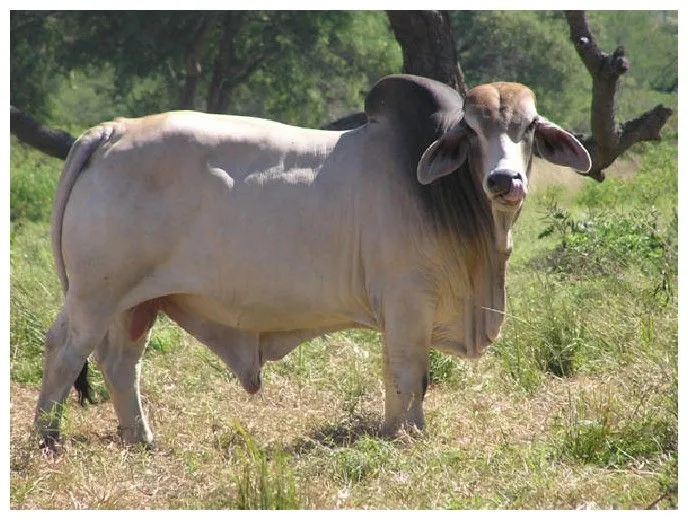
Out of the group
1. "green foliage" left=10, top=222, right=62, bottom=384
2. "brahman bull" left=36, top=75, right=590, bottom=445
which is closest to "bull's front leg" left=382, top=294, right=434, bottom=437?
"brahman bull" left=36, top=75, right=590, bottom=445

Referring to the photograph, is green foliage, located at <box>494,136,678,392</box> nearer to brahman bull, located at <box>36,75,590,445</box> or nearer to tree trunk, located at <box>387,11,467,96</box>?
brahman bull, located at <box>36,75,590,445</box>

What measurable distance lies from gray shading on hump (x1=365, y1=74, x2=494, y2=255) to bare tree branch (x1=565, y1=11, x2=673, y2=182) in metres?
2.07

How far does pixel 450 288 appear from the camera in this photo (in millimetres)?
5266

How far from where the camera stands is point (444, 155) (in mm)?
5074

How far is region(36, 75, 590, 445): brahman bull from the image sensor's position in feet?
17.0

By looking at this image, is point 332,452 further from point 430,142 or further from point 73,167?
point 73,167

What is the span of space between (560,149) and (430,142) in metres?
0.51

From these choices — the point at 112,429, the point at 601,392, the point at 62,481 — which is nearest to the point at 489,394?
the point at 601,392

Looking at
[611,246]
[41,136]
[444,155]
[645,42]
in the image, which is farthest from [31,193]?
[645,42]

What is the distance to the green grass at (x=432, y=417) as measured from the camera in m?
4.44

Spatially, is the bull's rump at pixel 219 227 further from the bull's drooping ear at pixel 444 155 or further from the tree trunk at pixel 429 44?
the tree trunk at pixel 429 44

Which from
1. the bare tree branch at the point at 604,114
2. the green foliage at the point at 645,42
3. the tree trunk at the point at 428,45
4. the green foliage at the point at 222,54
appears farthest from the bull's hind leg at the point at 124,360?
the green foliage at the point at 645,42

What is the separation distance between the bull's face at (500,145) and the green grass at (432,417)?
93cm

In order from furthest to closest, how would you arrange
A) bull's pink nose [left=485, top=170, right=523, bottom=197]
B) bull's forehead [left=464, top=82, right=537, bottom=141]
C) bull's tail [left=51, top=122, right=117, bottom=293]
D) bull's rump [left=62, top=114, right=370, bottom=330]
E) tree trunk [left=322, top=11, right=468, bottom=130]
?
tree trunk [left=322, top=11, right=468, bottom=130] → bull's tail [left=51, top=122, right=117, bottom=293] → bull's rump [left=62, top=114, right=370, bottom=330] → bull's forehead [left=464, top=82, right=537, bottom=141] → bull's pink nose [left=485, top=170, right=523, bottom=197]
